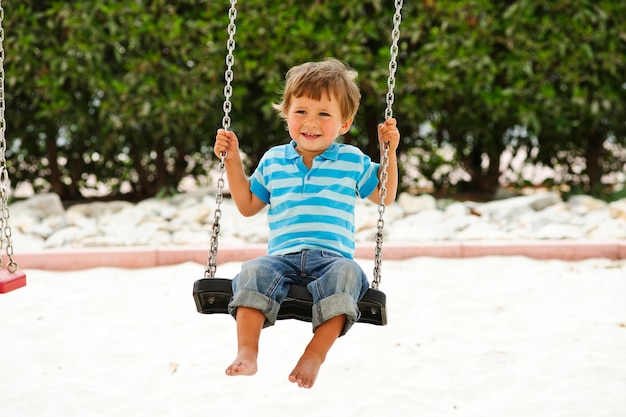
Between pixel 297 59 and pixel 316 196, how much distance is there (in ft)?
11.9

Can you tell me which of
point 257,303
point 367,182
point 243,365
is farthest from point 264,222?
point 243,365

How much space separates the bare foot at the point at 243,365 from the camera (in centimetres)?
238

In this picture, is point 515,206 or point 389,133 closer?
point 389,133

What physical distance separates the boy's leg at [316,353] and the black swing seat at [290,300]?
10cm

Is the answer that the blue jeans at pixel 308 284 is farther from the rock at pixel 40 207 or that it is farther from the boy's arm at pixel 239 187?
the rock at pixel 40 207

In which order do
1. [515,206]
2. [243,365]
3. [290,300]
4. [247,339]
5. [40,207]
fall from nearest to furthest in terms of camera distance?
[243,365] → [247,339] → [290,300] → [515,206] → [40,207]

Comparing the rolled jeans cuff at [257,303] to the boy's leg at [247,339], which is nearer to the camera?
the boy's leg at [247,339]

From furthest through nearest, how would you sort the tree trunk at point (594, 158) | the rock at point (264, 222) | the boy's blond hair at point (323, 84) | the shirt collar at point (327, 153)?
1. the tree trunk at point (594, 158)
2. the rock at point (264, 222)
3. the shirt collar at point (327, 153)
4. the boy's blond hair at point (323, 84)

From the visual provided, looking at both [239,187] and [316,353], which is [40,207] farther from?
[316,353]

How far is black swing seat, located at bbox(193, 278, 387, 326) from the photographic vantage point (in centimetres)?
256

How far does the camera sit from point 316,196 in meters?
2.74

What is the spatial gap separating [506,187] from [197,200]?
2.93 meters

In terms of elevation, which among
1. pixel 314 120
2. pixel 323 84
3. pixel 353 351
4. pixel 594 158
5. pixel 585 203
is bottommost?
pixel 353 351

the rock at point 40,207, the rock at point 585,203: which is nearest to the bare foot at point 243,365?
the rock at point 40,207
